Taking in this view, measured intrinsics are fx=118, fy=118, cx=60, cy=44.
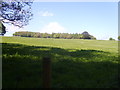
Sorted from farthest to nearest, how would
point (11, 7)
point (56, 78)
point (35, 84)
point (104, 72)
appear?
point (11, 7)
point (104, 72)
point (56, 78)
point (35, 84)

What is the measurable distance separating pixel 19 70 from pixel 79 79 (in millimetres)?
3435

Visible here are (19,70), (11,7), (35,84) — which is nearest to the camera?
(35,84)

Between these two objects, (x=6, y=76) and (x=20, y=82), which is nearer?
(x=20, y=82)

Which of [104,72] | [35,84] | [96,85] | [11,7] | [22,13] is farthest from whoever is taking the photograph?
[22,13]

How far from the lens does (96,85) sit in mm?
5711

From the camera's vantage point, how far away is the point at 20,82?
5.49 metres

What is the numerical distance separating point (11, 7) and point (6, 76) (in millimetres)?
12153

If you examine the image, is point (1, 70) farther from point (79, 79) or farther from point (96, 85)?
point (96, 85)

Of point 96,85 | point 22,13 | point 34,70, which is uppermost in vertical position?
point 22,13

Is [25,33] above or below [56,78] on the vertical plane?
above

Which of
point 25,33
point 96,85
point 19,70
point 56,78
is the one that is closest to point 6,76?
point 19,70

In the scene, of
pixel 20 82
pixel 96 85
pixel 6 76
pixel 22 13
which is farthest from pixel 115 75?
pixel 22 13

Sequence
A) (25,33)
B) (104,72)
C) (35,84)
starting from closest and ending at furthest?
(35,84)
(104,72)
(25,33)

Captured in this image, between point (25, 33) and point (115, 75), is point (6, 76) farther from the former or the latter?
point (25, 33)
